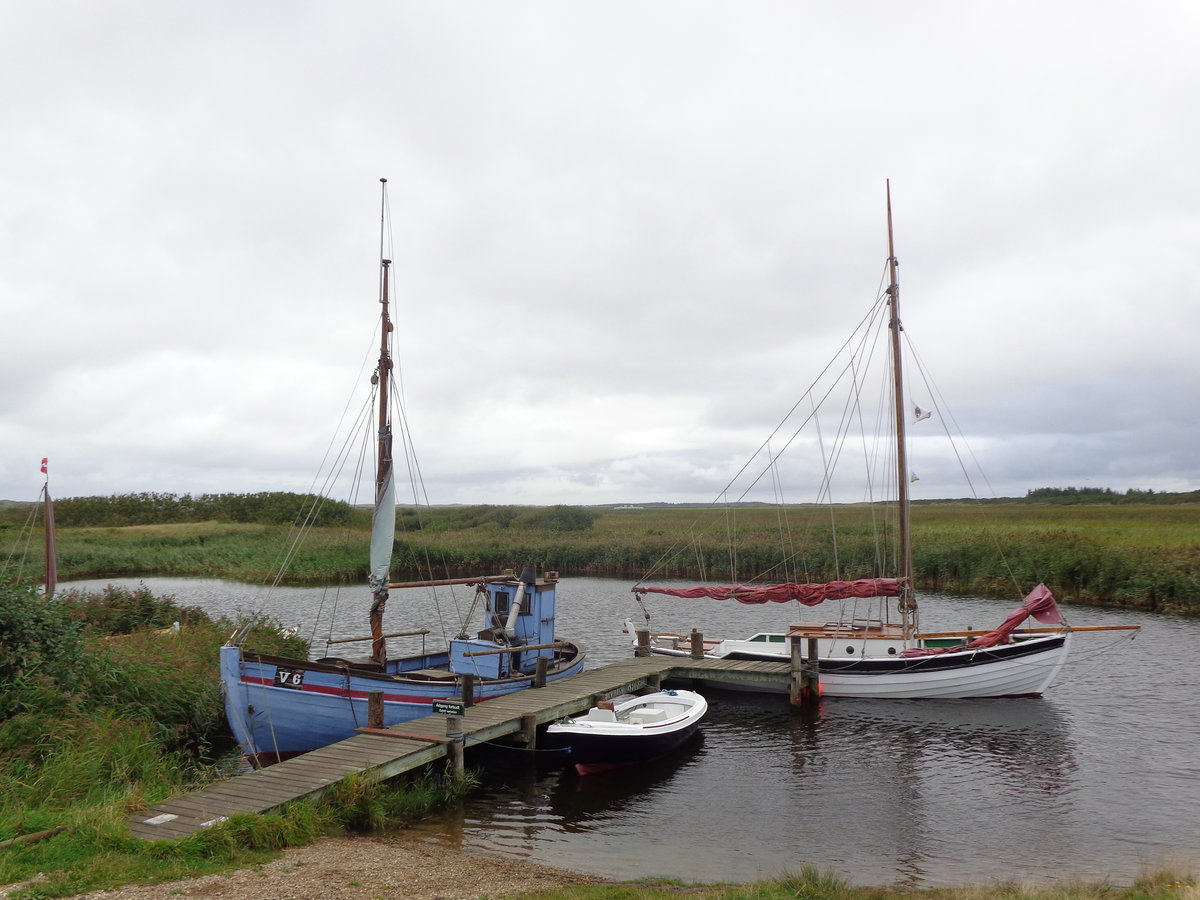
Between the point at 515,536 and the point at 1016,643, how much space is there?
171 ft

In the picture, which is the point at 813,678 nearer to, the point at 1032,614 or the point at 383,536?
the point at 1032,614

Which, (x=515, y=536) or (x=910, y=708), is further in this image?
(x=515, y=536)

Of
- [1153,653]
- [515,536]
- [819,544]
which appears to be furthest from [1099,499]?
[1153,653]

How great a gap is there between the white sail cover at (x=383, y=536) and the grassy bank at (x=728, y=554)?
740 inches

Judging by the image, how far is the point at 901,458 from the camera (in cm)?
2639

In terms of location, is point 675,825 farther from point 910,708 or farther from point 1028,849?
point 910,708

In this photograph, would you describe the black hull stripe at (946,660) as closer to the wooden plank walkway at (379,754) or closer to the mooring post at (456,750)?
the wooden plank walkway at (379,754)

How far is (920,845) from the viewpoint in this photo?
45.5ft

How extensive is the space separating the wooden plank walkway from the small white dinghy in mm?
875

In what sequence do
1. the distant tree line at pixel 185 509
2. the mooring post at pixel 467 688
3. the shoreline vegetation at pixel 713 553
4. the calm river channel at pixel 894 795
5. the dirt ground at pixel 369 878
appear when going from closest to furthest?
1. the dirt ground at pixel 369 878
2. the calm river channel at pixel 894 795
3. the mooring post at pixel 467 688
4. the shoreline vegetation at pixel 713 553
5. the distant tree line at pixel 185 509

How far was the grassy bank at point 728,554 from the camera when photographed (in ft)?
136

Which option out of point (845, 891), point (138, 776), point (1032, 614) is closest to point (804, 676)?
point (1032, 614)

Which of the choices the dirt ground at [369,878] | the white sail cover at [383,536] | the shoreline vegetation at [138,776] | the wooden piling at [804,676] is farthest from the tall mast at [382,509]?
the wooden piling at [804,676]

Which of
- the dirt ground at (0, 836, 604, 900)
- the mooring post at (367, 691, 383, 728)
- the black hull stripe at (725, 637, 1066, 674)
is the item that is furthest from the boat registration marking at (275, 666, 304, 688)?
the black hull stripe at (725, 637, 1066, 674)
